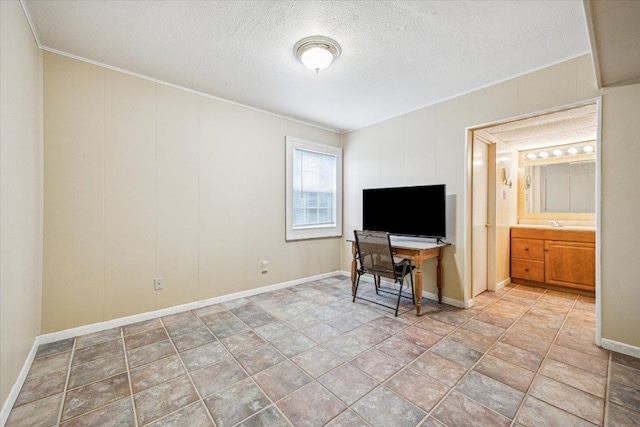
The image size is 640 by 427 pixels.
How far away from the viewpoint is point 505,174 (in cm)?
408

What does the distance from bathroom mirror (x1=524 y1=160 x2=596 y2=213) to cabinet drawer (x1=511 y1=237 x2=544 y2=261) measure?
2.76ft

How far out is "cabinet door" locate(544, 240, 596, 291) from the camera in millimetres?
3564

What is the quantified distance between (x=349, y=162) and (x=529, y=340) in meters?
3.29

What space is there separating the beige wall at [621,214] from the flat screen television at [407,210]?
4.36ft

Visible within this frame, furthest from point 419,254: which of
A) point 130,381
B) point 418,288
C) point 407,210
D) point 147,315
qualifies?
point 147,315

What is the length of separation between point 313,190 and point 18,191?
323 centimetres

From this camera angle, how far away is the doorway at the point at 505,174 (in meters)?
3.19

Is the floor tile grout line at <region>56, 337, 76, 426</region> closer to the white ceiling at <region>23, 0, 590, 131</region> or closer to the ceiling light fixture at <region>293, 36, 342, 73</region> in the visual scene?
the white ceiling at <region>23, 0, 590, 131</region>

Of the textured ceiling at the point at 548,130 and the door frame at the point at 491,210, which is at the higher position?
the textured ceiling at the point at 548,130

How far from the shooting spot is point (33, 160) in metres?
2.06

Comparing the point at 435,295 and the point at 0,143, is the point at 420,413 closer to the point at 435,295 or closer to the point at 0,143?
the point at 435,295

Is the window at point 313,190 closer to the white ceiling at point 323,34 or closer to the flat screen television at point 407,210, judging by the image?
the flat screen television at point 407,210

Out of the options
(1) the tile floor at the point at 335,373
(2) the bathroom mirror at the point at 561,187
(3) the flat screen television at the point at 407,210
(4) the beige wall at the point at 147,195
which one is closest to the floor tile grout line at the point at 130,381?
(1) the tile floor at the point at 335,373

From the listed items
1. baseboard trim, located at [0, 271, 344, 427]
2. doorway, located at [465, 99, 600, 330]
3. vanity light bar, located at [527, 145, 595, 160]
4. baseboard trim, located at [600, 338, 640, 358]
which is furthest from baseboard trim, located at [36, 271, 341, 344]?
vanity light bar, located at [527, 145, 595, 160]
